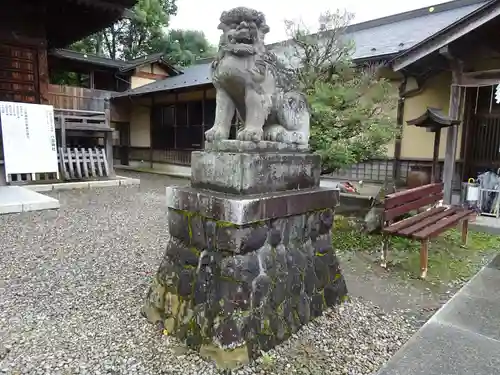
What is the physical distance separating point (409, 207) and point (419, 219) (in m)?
0.19

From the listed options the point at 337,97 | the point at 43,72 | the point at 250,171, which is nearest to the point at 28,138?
the point at 43,72

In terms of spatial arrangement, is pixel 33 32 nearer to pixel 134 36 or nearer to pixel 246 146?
pixel 246 146

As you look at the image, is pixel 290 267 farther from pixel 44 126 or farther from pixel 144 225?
pixel 44 126

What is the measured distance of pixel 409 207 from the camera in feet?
14.1

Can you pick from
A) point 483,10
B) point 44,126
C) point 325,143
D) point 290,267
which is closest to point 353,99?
point 325,143

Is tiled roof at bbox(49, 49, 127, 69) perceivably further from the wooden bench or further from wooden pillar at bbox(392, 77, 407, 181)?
the wooden bench

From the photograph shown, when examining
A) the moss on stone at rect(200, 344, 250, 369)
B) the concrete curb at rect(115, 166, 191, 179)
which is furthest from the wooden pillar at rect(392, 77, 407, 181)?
the concrete curb at rect(115, 166, 191, 179)

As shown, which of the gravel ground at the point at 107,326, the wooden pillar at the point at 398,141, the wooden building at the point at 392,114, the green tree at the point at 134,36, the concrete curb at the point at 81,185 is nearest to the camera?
the gravel ground at the point at 107,326

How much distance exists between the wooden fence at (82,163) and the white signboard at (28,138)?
0.60 m

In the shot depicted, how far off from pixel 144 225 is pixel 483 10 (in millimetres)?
6322

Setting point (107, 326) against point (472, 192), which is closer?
point (107, 326)

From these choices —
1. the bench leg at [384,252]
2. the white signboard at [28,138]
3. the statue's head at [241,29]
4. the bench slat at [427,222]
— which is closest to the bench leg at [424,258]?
the bench slat at [427,222]

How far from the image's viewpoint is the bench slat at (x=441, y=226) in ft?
11.8

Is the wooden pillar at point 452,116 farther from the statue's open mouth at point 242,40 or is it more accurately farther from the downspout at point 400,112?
the statue's open mouth at point 242,40
